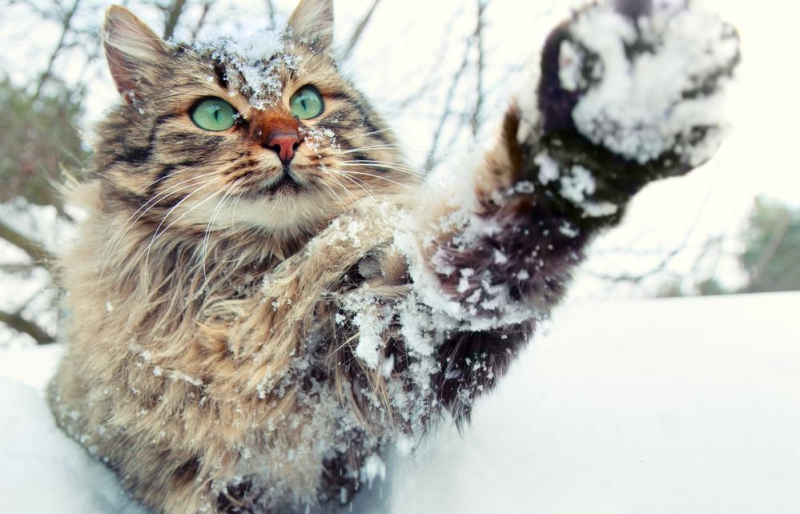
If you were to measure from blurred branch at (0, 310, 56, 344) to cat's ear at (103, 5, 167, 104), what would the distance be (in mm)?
4575

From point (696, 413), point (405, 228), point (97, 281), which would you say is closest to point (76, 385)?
point (97, 281)

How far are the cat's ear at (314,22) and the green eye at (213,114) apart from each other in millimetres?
457

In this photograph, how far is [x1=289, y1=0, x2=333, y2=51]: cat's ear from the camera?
166cm

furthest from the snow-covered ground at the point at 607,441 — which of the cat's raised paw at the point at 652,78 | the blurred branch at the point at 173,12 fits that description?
the blurred branch at the point at 173,12

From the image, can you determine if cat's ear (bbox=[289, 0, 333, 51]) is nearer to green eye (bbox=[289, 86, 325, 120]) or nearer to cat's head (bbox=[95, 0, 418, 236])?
cat's head (bbox=[95, 0, 418, 236])

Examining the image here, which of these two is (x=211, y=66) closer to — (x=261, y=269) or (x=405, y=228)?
(x=261, y=269)

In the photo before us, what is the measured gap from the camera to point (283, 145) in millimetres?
1177

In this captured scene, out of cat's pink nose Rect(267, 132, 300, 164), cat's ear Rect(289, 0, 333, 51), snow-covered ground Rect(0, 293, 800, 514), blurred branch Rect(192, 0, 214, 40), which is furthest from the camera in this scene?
blurred branch Rect(192, 0, 214, 40)

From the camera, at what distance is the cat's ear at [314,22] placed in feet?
5.45

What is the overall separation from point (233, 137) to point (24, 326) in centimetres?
504

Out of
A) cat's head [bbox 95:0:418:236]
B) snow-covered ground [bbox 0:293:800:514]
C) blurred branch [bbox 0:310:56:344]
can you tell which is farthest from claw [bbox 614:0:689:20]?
blurred branch [bbox 0:310:56:344]

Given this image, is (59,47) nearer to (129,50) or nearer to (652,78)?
(129,50)

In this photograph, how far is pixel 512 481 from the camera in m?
1.18

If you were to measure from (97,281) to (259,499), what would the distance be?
77cm
